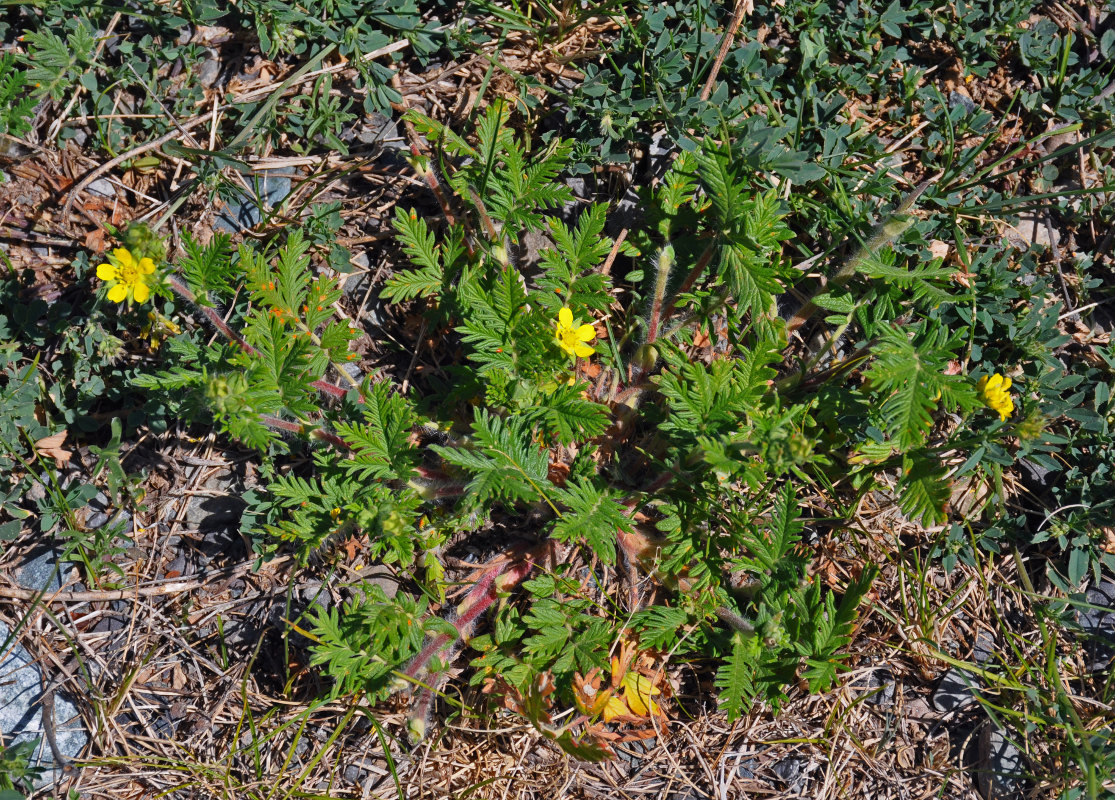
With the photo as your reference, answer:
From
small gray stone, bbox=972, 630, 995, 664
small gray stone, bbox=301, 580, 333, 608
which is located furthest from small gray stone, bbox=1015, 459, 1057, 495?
small gray stone, bbox=301, 580, 333, 608

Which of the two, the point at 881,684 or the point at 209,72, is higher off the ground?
the point at 209,72

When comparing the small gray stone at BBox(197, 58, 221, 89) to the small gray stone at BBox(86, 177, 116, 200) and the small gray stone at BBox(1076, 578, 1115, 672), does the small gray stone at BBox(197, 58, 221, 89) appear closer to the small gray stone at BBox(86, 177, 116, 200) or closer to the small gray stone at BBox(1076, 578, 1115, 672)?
the small gray stone at BBox(86, 177, 116, 200)

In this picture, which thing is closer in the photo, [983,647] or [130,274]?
[130,274]

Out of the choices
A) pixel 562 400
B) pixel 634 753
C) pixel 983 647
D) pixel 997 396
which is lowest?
pixel 634 753

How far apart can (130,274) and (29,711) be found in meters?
2.28

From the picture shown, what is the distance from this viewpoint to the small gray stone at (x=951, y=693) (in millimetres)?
4082

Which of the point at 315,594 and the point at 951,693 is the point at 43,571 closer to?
the point at 315,594

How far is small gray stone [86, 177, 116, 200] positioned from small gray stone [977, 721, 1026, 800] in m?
5.23

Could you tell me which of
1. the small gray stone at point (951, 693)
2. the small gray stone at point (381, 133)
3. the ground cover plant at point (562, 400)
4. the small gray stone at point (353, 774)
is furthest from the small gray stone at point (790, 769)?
the small gray stone at point (381, 133)

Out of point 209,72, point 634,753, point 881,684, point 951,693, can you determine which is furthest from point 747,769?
point 209,72

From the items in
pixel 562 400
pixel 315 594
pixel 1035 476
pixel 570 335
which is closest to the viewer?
pixel 562 400

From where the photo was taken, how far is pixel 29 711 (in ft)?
12.7

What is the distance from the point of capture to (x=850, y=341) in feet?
13.9

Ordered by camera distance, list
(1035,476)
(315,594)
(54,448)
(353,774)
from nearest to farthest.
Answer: (353,774)
(315,594)
(54,448)
(1035,476)
